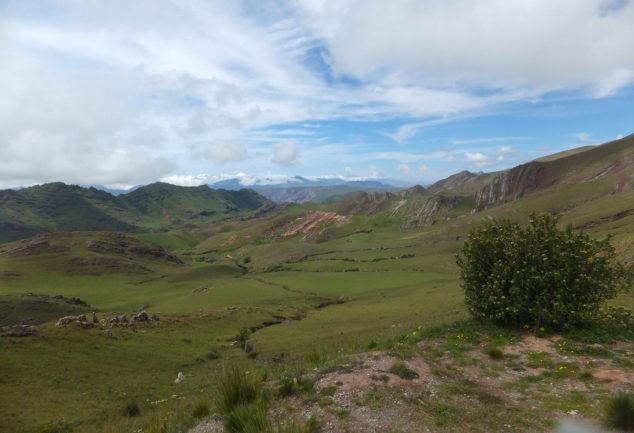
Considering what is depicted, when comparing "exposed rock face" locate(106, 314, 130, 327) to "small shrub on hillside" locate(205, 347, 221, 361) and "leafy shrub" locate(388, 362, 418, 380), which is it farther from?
"leafy shrub" locate(388, 362, 418, 380)

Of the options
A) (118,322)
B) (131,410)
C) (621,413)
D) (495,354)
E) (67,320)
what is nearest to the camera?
(621,413)

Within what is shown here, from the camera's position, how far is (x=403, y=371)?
645 inches

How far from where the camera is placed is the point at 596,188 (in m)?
167

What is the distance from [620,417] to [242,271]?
16458cm

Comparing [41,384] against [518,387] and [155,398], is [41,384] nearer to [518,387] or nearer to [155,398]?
[155,398]

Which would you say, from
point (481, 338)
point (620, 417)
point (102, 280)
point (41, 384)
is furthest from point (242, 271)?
point (620, 417)

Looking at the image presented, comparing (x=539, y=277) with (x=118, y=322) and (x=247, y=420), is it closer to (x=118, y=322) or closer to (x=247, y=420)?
(x=247, y=420)

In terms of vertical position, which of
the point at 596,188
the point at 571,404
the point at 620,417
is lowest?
the point at 571,404

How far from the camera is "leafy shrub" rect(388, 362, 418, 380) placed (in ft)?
53.0

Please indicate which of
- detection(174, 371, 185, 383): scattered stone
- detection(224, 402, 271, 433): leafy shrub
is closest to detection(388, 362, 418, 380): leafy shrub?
detection(224, 402, 271, 433): leafy shrub

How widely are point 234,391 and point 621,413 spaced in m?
11.1

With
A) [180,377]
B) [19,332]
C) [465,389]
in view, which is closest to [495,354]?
[465,389]

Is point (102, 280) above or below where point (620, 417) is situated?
below

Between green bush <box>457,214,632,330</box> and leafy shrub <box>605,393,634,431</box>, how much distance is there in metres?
11.5
